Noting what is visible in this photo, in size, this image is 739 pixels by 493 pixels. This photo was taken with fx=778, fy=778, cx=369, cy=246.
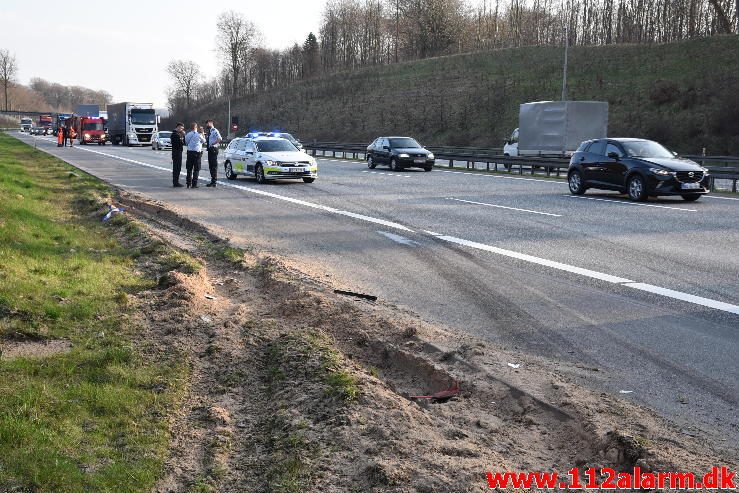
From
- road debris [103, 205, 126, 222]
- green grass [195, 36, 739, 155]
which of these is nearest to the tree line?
green grass [195, 36, 739, 155]

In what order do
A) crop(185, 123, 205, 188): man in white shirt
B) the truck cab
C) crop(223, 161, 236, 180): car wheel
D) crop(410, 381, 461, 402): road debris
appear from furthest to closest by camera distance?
the truck cab, crop(223, 161, 236, 180): car wheel, crop(185, 123, 205, 188): man in white shirt, crop(410, 381, 461, 402): road debris

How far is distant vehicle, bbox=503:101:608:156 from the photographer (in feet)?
122

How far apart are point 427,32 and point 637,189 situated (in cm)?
9055

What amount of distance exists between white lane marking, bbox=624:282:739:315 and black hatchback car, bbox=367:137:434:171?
1007 inches

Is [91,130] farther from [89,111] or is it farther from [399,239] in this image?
[399,239]

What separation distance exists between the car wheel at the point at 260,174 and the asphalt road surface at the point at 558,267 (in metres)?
4.03

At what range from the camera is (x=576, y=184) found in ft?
73.7

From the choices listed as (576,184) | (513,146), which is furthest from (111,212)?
(513,146)

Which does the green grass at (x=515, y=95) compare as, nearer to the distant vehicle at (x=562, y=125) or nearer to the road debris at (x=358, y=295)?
the distant vehicle at (x=562, y=125)

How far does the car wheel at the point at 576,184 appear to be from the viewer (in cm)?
2230

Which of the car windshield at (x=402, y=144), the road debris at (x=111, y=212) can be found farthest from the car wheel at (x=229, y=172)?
the road debris at (x=111, y=212)

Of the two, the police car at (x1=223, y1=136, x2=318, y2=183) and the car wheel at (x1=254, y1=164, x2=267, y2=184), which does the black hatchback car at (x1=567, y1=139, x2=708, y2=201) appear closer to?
the police car at (x1=223, y1=136, x2=318, y2=183)

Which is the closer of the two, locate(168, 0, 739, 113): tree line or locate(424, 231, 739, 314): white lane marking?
locate(424, 231, 739, 314): white lane marking

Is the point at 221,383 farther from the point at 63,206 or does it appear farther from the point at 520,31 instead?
the point at 520,31
